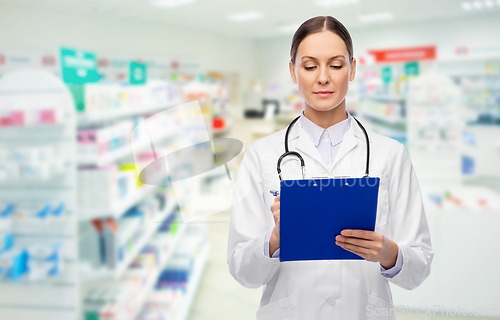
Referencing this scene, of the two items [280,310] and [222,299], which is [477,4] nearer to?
[222,299]

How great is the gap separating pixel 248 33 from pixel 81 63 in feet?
32.4

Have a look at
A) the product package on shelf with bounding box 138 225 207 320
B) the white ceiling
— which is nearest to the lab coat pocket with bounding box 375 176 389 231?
the product package on shelf with bounding box 138 225 207 320

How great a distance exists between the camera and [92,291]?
2619mm

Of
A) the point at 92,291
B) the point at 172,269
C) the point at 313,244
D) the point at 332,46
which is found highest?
the point at 332,46

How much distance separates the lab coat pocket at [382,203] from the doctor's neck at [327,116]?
0.22 m

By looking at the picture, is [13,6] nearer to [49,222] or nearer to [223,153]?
[49,222]

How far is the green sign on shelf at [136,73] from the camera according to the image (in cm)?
368

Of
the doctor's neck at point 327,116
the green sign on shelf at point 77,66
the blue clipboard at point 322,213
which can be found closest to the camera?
the blue clipboard at point 322,213

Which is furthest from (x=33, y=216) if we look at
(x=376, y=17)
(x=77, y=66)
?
(x=376, y=17)

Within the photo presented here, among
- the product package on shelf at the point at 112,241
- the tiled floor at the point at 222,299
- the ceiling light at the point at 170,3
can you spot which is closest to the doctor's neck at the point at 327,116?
the product package on shelf at the point at 112,241

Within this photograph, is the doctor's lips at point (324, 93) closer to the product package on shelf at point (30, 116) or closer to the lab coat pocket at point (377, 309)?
the lab coat pocket at point (377, 309)

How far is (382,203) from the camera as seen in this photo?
3.80 ft

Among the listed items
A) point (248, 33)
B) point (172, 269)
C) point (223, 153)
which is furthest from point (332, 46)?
point (248, 33)

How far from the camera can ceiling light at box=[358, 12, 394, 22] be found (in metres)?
9.93
